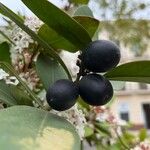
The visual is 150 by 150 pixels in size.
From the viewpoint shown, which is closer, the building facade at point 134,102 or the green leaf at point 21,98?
the green leaf at point 21,98

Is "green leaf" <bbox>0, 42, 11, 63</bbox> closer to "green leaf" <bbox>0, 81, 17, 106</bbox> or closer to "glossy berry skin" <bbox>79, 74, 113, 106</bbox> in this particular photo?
"green leaf" <bbox>0, 81, 17, 106</bbox>

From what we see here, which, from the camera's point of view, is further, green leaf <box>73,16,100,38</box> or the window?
the window

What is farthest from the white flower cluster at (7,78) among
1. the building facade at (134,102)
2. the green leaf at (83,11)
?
the building facade at (134,102)

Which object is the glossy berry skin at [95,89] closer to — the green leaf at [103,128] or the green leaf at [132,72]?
the green leaf at [132,72]

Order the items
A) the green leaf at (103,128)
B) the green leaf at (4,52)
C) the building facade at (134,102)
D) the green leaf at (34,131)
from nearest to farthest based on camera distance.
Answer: the green leaf at (34,131), the green leaf at (4,52), the green leaf at (103,128), the building facade at (134,102)

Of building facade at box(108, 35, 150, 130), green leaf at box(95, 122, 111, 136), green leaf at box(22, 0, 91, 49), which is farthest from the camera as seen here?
building facade at box(108, 35, 150, 130)

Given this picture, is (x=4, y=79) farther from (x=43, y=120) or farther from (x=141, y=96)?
(x=141, y=96)

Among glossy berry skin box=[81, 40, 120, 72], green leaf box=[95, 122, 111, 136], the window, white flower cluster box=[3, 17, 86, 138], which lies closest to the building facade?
the window
